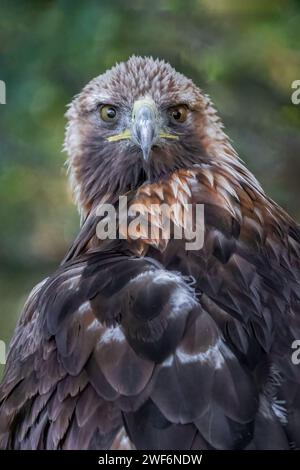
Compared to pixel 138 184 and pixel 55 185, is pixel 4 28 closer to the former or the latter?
pixel 55 185

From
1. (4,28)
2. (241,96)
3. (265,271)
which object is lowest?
(265,271)

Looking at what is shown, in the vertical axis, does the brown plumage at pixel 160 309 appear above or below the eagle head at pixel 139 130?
below

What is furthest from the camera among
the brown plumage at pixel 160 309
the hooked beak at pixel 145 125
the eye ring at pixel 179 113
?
the eye ring at pixel 179 113

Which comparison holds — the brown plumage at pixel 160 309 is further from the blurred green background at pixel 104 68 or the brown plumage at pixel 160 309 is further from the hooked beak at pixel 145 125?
the blurred green background at pixel 104 68

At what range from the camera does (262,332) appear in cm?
230

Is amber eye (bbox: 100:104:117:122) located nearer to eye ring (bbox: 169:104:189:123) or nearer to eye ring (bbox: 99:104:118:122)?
eye ring (bbox: 99:104:118:122)

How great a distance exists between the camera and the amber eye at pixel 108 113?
2762mm

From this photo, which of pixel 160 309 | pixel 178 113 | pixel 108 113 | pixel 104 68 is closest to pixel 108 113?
pixel 108 113

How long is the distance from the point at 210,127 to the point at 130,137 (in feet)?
0.76

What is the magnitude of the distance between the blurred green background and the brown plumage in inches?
33.7

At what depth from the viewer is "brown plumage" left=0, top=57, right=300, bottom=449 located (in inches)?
83.4

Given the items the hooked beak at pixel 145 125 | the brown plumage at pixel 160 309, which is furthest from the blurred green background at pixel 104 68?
the hooked beak at pixel 145 125

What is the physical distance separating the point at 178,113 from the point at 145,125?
18 centimetres
